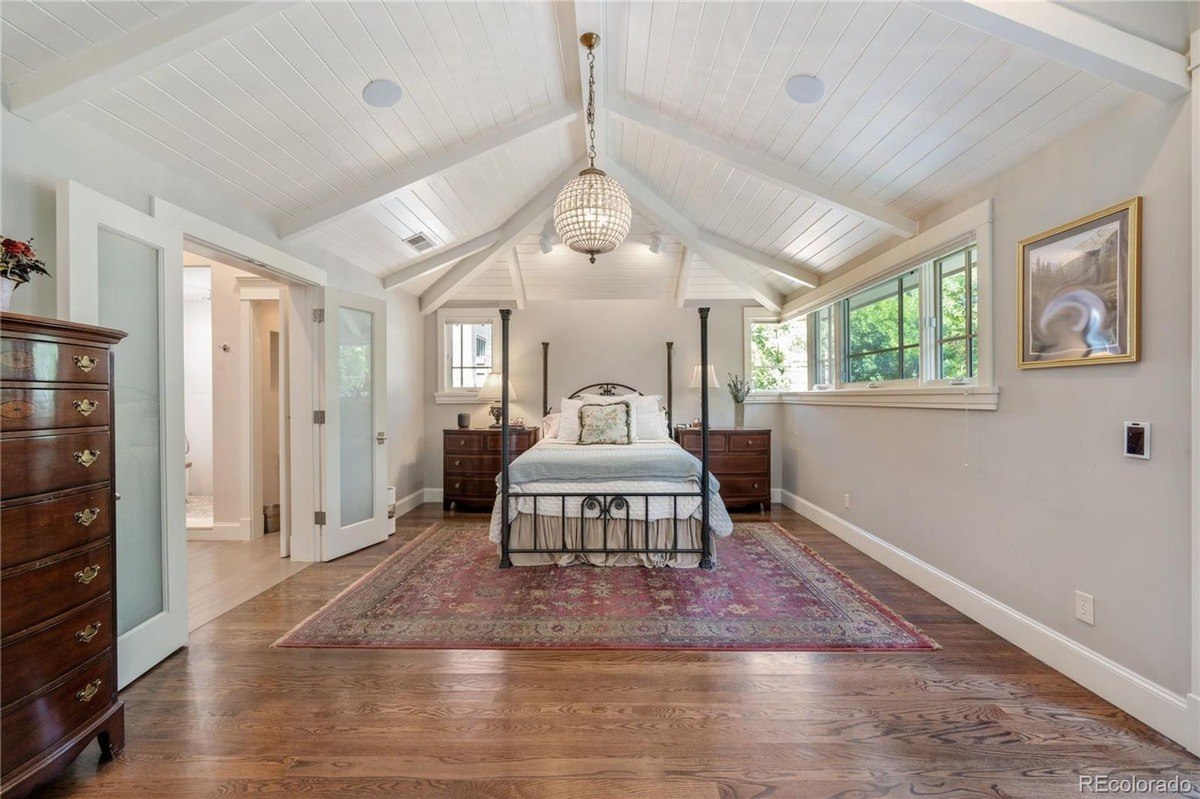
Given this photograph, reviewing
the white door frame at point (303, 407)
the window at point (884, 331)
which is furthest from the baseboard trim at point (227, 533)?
the window at point (884, 331)

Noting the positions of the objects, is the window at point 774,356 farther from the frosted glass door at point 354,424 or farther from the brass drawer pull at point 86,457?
the brass drawer pull at point 86,457

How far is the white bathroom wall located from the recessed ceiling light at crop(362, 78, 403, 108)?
16.6ft

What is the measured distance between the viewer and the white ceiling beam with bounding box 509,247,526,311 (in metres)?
4.94

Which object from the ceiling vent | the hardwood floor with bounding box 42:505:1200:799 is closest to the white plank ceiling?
the ceiling vent

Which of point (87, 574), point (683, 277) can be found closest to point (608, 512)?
point (87, 574)

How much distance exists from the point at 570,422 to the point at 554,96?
103 inches

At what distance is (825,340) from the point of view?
4.69 metres

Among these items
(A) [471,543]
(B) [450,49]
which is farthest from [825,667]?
→ (B) [450,49]

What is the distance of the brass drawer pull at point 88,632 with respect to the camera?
1.47 m

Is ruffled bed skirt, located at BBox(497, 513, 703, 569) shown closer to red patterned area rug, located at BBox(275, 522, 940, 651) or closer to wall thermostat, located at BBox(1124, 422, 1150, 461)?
red patterned area rug, located at BBox(275, 522, 940, 651)

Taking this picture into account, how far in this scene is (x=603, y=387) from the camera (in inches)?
215

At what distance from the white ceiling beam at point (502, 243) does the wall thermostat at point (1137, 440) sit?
11.8 ft

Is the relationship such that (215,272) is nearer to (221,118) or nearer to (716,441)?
(221,118)

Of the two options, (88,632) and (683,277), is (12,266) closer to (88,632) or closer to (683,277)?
(88,632)
